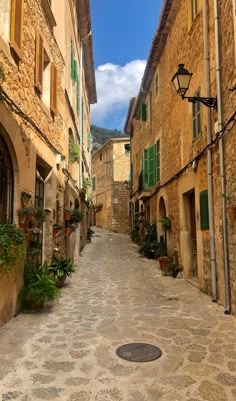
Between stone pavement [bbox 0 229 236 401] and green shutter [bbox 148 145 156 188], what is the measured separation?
22.3 ft

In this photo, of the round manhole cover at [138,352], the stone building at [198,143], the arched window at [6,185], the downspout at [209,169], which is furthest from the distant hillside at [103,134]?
the round manhole cover at [138,352]

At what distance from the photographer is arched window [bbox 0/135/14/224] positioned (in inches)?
185

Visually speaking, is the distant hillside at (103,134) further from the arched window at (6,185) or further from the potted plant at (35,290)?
the arched window at (6,185)

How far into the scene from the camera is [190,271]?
27.6 ft

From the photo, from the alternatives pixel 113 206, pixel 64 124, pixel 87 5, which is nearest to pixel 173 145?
pixel 64 124

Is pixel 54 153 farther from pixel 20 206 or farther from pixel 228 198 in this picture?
pixel 228 198

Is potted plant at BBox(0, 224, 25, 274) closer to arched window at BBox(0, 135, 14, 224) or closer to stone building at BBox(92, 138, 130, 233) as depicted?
arched window at BBox(0, 135, 14, 224)

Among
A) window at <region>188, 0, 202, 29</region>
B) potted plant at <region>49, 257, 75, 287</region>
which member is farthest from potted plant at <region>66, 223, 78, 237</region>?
window at <region>188, 0, 202, 29</region>

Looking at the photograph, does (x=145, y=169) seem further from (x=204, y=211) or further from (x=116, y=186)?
(x=116, y=186)

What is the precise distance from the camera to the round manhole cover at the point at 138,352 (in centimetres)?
349

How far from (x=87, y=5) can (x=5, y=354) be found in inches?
516

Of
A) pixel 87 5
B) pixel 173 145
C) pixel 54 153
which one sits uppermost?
pixel 87 5

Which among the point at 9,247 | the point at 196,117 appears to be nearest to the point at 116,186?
the point at 196,117

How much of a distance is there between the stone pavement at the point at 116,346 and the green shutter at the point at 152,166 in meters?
6.80
